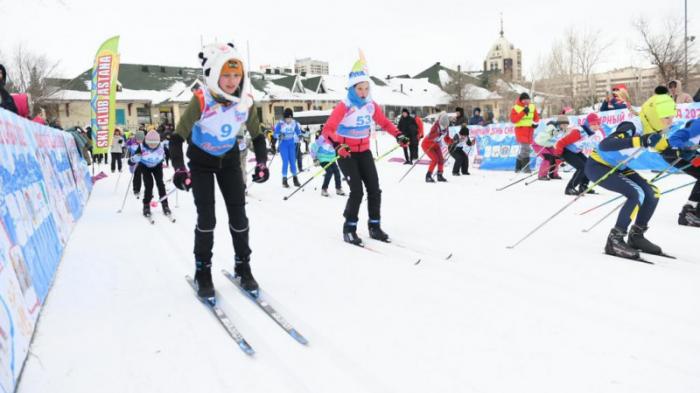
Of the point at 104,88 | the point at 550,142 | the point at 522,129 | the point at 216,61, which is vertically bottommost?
the point at 550,142

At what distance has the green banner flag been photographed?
45.6 ft

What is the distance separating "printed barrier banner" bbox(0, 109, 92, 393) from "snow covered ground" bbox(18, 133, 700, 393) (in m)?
0.16

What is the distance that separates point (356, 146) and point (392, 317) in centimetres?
282

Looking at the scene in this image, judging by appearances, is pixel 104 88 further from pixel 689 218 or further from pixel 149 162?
pixel 689 218

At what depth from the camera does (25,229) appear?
12.5 ft

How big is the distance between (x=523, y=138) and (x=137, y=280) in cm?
1035

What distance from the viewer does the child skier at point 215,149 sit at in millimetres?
3650

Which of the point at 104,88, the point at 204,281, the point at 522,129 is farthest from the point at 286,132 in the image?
the point at 204,281

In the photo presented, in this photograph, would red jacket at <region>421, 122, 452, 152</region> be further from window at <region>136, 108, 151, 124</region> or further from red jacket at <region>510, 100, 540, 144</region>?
window at <region>136, 108, 151, 124</region>

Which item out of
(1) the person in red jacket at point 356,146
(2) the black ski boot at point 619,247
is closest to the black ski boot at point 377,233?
(1) the person in red jacket at point 356,146

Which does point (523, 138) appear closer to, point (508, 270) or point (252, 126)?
point (508, 270)

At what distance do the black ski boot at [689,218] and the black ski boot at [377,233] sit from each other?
3.87 metres

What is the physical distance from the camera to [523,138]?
12180 mm

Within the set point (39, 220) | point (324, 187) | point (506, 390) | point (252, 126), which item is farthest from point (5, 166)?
point (324, 187)
